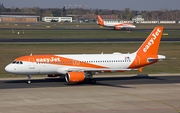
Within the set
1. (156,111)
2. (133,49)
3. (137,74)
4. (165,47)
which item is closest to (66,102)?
(156,111)

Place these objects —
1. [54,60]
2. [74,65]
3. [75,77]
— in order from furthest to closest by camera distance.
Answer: [74,65] → [54,60] → [75,77]

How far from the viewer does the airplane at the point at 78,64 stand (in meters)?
50.8

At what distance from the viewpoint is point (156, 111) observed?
122ft

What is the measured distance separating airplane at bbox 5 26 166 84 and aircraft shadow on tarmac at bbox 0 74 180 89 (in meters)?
1.11

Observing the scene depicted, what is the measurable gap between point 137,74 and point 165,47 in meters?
34.1

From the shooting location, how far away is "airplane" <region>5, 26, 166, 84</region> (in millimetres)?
50781

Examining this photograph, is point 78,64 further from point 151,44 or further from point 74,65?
point 151,44

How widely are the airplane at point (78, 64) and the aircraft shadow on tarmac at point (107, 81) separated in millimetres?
1107

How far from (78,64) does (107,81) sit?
15.0 feet

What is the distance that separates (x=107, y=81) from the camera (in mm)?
54656

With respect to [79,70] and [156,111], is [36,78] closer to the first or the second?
[79,70]

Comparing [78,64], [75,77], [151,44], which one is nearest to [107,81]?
[78,64]

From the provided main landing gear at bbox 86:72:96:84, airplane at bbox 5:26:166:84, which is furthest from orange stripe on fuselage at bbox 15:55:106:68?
main landing gear at bbox 86:72:96:84

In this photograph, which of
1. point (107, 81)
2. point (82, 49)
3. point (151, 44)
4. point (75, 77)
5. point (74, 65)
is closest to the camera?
point (75, 77)
